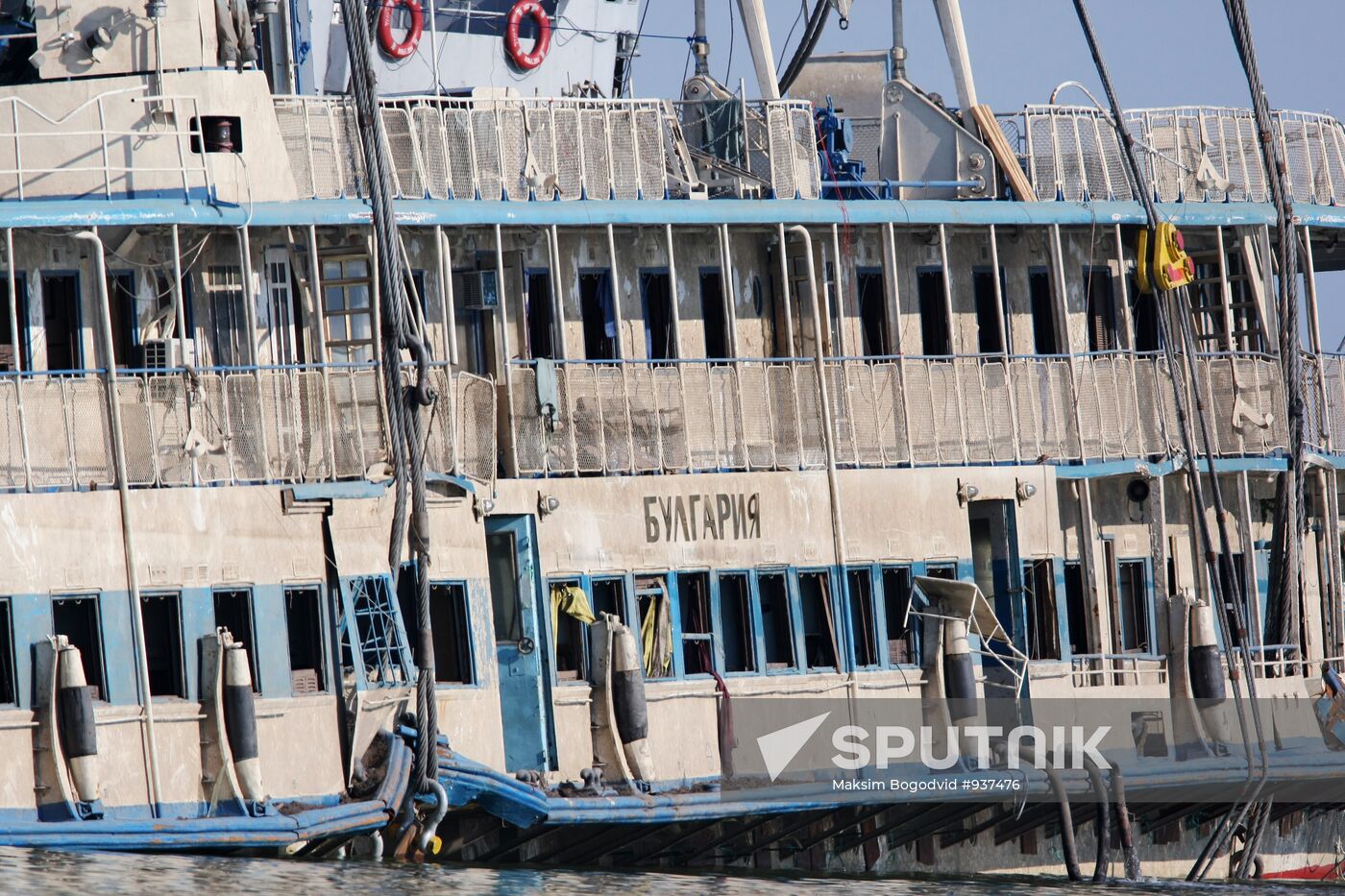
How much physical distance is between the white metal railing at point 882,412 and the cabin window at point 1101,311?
107 centimetres

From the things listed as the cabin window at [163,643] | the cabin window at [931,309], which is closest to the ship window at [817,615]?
the cabin window at [931,309]

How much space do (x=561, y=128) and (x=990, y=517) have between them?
5924 mm

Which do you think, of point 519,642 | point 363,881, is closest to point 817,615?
point 519,642

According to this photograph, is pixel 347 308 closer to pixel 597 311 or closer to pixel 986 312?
pixel 597 311

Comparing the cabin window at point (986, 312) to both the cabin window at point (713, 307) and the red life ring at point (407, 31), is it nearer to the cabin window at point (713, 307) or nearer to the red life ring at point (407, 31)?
the cabin window at point (713, 307)

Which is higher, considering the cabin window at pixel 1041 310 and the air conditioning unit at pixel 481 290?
the air conditioning unit at pixel 481 290

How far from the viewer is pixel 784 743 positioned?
2450 centimetres

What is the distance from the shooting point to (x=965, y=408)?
2623 cm

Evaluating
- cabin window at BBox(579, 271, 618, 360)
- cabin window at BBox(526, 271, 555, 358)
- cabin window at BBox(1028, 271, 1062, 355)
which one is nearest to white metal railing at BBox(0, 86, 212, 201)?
cabin window at BBox(526, 271, 555, 358)

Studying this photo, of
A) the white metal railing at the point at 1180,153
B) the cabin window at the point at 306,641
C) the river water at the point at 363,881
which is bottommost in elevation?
the river water at the point at 363,881

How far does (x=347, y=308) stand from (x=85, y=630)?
463 centimetres

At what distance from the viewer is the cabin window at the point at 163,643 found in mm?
22031

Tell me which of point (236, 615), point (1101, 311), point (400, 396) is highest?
point (1101, 311)

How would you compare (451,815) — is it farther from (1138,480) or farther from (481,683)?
(1138,480)
